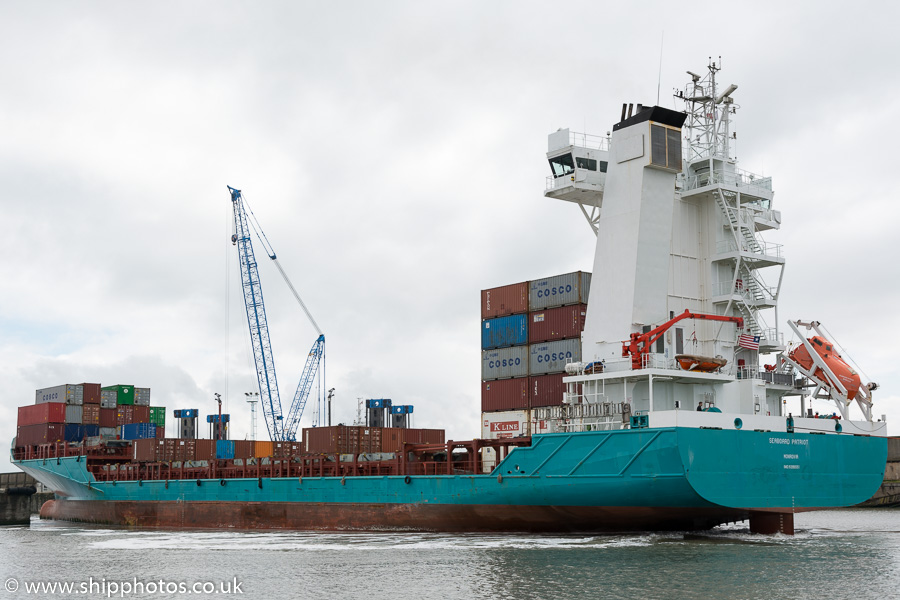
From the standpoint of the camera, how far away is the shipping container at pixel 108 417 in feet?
172

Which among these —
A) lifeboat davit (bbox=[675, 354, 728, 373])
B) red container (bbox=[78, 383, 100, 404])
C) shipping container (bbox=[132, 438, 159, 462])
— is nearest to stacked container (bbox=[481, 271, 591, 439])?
lifeboat davit (bbox=[675, 354, 728, 373])

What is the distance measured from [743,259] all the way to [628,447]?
8801mm

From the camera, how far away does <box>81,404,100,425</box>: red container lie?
51.6m

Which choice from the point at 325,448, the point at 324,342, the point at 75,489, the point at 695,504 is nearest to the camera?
the point at 695,504

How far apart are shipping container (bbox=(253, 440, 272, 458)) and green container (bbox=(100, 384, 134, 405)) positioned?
13.8 meters

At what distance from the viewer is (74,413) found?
51250mm

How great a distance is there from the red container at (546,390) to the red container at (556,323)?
4.62 ft

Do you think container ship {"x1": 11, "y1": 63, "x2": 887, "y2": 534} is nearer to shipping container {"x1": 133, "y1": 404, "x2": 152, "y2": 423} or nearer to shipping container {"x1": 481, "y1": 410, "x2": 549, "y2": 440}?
shipping container {"x1": 481, "y1": 410, "x2": 549, "y2": 440}

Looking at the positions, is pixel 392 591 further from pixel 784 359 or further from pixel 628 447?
pixel 784 359

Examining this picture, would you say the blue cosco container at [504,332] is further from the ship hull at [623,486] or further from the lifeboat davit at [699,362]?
the lifeboat davit at [699,362]

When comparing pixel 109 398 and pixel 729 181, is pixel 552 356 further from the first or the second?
pixel 109 398

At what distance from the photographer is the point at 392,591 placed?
1986cm

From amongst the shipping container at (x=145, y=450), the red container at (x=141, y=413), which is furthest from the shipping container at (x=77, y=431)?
the shipping container at (x=145, y=450)

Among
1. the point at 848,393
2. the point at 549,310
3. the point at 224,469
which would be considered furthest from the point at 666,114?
the point at 224,469
